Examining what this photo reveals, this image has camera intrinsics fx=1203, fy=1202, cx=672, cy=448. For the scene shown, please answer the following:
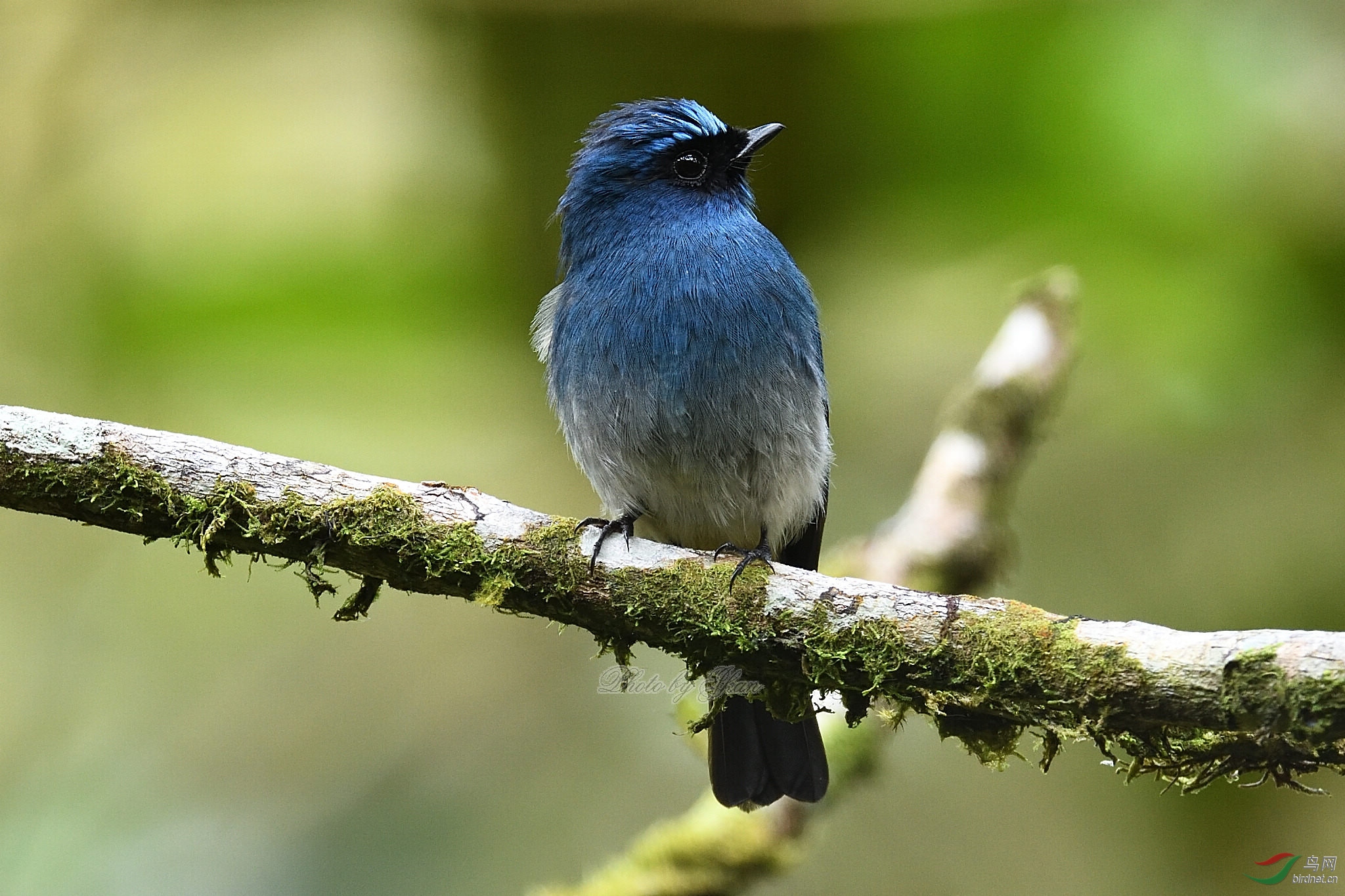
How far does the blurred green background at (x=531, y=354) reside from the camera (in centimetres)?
491

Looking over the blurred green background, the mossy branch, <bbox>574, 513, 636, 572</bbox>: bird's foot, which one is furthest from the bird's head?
the mossy branch

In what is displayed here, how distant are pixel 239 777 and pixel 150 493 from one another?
3.14 meters

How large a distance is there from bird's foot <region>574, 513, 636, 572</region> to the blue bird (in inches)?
14.7

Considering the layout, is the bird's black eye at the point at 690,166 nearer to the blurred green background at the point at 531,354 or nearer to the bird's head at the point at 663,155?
the bird's head at the point at 663,155

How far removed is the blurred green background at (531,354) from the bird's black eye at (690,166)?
1175 mm

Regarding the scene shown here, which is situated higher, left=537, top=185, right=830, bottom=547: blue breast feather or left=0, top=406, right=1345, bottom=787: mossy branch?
left=537, top=185, right=830, bottom=547: blue breast feather

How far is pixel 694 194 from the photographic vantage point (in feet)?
13.9

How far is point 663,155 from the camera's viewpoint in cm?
427

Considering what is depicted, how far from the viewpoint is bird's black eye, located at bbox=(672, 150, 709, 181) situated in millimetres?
4281

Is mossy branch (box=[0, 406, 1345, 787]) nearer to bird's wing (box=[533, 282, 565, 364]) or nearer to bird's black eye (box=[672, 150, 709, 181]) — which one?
bird's wing (box=[533, 282, 565, 364])

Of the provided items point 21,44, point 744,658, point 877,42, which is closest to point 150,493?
point 744,658

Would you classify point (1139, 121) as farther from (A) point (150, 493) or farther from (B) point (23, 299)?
(B) point (23, 299)

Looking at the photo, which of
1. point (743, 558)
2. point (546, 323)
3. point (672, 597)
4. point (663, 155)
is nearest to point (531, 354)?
point (546, 323)

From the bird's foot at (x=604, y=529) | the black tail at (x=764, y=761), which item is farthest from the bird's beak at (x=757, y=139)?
the black tail at (x=764, y=761)
